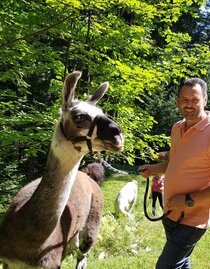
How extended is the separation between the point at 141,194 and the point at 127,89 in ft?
28.3

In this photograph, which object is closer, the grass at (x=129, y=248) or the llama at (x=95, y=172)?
A: the grass at (x=129, y=248)

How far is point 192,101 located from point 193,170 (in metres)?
0.52

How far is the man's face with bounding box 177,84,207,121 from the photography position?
2641 millimetres

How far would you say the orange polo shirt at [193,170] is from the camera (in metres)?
2.54

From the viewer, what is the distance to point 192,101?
105 inches

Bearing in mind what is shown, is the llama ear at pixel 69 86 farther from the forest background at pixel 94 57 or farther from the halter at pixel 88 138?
the forest background at pixel 94 57

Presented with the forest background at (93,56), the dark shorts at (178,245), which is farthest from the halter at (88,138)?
the forest background at (93,56)

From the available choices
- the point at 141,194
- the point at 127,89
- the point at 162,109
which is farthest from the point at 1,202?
the point at 162,109

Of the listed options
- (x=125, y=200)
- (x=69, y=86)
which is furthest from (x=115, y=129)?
(x=125, y=200)

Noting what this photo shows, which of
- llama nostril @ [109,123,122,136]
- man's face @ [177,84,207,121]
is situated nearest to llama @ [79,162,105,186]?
man's face @ [177,84,207,121]

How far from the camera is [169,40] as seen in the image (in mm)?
6605

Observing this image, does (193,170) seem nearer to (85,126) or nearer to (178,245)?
(178,245)

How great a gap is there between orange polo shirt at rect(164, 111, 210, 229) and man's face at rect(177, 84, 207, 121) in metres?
0.09

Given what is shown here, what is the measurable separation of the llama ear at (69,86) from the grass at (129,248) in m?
2.86
